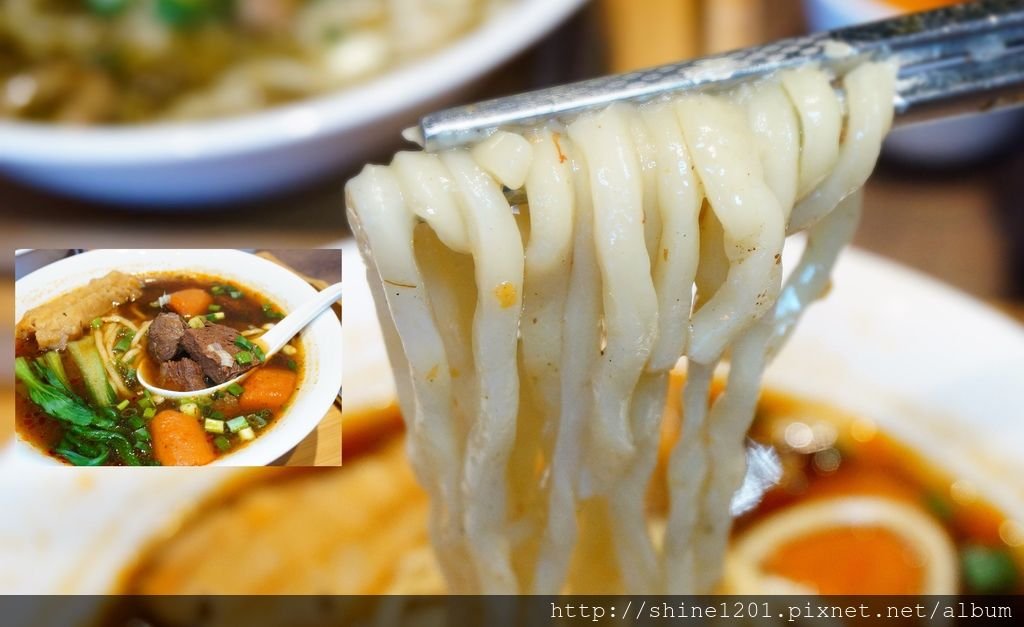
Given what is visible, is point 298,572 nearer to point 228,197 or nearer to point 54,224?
point 228,197

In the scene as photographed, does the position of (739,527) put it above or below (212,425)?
below

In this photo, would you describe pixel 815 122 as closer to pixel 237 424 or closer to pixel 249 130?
pixel 237 424

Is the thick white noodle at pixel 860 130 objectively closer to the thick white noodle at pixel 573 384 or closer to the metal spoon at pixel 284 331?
the thick white noodle at pixel 573 384

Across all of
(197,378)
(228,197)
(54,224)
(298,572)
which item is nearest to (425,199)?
(197,378)

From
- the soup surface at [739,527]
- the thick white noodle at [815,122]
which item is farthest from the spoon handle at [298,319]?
the soup surface at [739,527]

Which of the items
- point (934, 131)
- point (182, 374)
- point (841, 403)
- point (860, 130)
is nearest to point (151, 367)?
point (182, 374)

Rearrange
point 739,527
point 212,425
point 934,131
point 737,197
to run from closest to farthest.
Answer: point 737,197
point 212,425
point 739,527
point 934,131

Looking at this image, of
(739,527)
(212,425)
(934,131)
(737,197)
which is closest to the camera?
(737,197)
